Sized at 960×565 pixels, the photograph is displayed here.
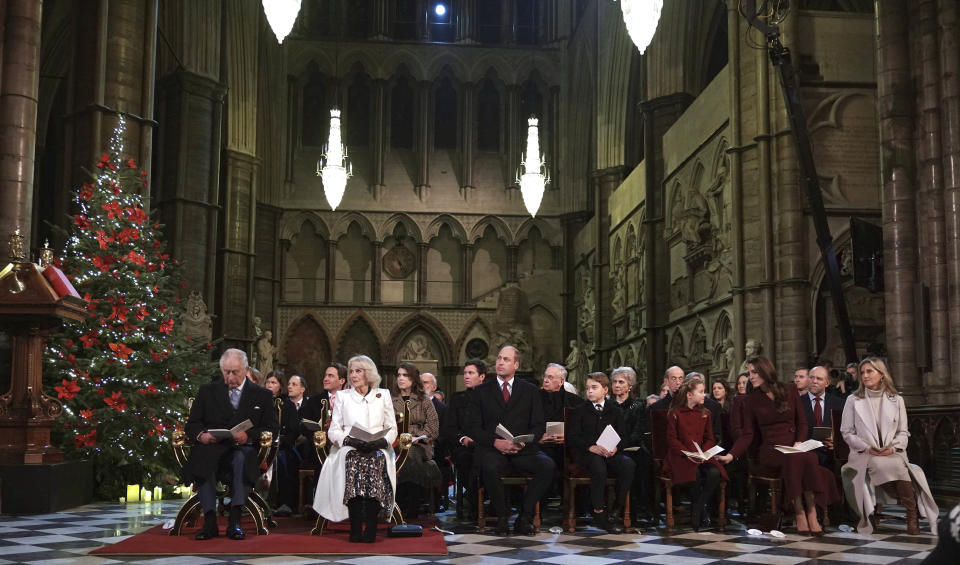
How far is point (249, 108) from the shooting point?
2655 cm

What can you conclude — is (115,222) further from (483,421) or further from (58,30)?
(58,30)

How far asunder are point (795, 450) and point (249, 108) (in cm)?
2146

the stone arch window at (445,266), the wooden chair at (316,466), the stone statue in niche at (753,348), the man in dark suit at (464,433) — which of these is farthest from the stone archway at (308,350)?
the man in dark suit at (464,433)

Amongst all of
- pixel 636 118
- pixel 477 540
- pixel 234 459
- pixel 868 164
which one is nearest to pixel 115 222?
pixel 234 459

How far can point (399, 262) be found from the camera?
3189 cm

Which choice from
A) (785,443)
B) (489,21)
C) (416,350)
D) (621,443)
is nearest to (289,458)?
(621,443)

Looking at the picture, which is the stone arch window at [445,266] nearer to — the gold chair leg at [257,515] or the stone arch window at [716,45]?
the stone arch window at [716,45]

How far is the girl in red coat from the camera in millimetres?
7996

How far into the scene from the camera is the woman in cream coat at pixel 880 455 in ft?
25.7

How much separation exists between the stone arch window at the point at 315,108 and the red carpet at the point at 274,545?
83.6 feet

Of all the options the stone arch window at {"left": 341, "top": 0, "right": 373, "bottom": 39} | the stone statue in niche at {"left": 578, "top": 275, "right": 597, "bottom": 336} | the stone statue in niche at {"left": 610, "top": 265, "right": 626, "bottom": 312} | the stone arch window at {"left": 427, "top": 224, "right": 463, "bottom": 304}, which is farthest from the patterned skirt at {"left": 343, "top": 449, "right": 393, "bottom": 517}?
the stone arch window at {"left": 341, "top": 0, "right": 373, "bottom": 39}

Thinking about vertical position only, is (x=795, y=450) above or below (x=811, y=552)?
above

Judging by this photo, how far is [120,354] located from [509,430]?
490cm

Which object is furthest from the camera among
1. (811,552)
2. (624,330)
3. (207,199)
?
(624,330)
